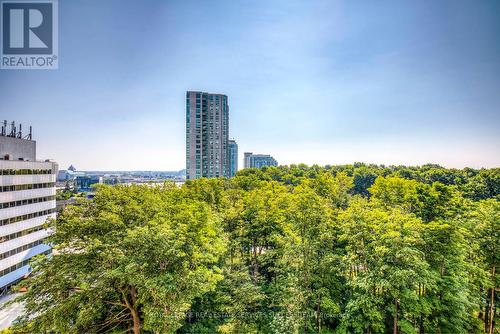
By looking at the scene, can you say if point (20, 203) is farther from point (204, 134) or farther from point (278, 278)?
point (204, 134)

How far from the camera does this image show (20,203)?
105 ft

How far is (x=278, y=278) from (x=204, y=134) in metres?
79.7

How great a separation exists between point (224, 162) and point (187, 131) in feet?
61.9

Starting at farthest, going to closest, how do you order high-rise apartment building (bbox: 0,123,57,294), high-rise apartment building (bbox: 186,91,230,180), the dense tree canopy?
high-rise apartment building (bbox: 186,91,230,180)
high-rise apartment building (bbox: 0,123,57,294)
the dense tree canopy

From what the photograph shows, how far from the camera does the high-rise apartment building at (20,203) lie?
29.3 m

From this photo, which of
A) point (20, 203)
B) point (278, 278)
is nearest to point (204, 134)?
point (20, 203)

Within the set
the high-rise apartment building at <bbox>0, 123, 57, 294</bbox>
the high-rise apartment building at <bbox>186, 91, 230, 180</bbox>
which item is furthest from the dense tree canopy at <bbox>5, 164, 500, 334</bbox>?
the high-rise apartment building at <bbox>186, 91, 230, 180</bbox>

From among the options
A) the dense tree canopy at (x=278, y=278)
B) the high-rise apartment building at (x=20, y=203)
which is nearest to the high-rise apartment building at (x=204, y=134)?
the high-rise apartment building at (x=20, y=203)

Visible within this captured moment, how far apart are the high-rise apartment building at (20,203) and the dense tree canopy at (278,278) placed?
1856cm

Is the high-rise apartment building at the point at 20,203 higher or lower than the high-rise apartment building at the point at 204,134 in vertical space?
lower

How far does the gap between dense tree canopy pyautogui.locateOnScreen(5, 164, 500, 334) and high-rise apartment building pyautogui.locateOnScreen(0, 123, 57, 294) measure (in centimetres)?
1856

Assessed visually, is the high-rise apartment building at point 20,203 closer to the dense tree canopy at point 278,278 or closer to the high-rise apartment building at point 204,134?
the dense tree canopy at point 278,278

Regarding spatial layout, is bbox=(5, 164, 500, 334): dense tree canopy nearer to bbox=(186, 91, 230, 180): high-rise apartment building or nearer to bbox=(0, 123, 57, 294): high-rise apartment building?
bbox=(0, 123, 57, 294): high-rise apartment building

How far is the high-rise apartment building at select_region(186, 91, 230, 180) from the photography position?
93.6 m
